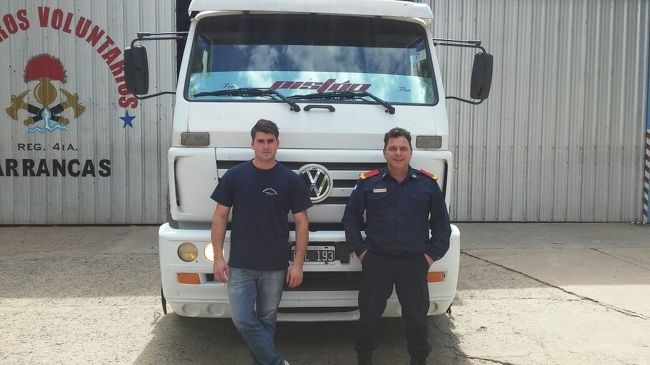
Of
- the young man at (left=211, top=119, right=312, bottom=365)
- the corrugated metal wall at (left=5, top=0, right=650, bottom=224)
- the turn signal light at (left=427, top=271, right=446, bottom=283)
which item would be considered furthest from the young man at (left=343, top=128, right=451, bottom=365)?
the corrugated metal wall at (left=5, top=0, right=650, bottom=224)

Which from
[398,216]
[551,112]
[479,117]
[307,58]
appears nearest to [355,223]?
[398,216]

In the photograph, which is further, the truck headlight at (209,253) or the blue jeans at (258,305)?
the truck headlight at (209,253)

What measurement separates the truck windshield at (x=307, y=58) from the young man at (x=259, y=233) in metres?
0.75

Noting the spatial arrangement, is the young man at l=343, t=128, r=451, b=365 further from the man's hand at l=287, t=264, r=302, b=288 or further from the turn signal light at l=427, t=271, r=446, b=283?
the man's hand at l=287, t=264, r=302, b=288

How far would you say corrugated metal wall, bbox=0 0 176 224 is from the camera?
9266 mm

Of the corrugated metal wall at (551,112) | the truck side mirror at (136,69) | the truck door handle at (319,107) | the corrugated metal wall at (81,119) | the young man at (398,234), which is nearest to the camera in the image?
the young man at (398,234)

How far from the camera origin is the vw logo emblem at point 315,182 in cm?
378

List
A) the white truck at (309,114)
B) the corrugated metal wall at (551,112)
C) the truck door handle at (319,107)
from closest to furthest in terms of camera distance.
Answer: the white truck at (309,114) < the truck door handle at (319,107) < the corrugated metal wall at (551,112)

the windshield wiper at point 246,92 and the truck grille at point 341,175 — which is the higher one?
the windshield wiper at point 246,92

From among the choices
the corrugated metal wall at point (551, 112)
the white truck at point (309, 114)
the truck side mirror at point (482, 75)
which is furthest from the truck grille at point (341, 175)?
the corrugated metal wall at point (551, 112)

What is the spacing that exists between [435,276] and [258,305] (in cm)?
119

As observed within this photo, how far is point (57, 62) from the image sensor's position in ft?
30.5

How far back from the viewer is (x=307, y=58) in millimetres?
4176

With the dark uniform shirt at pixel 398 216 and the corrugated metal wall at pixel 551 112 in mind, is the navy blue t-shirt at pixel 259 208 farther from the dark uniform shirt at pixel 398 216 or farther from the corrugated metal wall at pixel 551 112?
the corrugated metal wall at pixel 551 112
